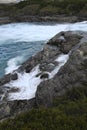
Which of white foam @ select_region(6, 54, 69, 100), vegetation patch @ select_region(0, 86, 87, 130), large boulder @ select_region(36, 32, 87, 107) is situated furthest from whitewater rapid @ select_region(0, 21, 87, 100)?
vegetation patch @ select_region(0, 86, 87, 130)

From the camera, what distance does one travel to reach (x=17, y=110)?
12008 mm

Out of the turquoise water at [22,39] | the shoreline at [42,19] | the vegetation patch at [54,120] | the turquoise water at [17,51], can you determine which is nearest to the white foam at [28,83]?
the turquoise water at [22,39]

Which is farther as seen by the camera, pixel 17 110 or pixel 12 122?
pixel 17 110

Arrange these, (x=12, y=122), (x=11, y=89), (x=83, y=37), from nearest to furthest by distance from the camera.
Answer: (x=12, y=122) → (x=11, y=89) → (x=83, y=37)

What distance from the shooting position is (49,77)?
564 inches

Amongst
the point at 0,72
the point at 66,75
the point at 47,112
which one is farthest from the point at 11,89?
the point at 47,112

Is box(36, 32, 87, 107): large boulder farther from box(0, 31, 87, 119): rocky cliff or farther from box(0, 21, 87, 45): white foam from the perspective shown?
box(0, 21, 87, 45): white foam

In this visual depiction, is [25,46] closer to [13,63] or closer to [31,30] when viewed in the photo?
[13,63]

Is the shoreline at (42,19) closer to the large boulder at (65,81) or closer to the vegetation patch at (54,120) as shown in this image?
the large boulder at (65,81)

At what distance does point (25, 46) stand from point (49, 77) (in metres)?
11.2

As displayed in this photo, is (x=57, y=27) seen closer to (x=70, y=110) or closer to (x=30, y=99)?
(x=30, y=99)

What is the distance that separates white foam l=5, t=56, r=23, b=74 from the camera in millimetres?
18700

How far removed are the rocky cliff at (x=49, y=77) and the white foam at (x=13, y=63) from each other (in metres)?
2.06

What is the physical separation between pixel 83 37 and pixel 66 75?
5.68 metres
